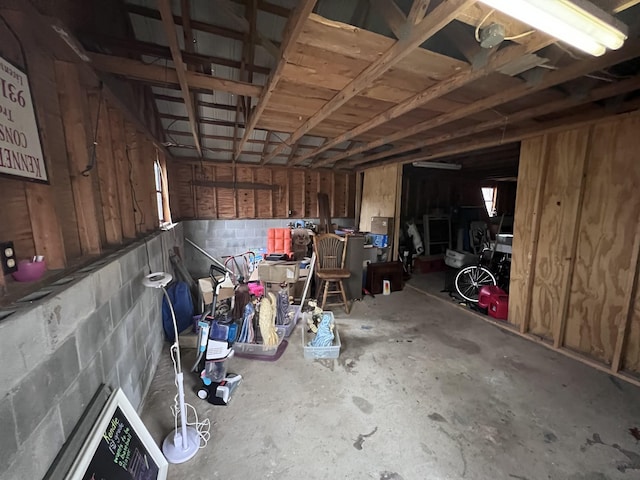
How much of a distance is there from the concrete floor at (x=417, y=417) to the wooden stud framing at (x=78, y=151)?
128cm

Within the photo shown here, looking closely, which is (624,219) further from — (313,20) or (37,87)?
(37,87)

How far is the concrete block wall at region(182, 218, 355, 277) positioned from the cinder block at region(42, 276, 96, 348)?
4339 millimetres

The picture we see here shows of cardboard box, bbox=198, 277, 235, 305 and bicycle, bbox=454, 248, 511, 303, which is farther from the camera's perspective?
bicycle, bbox=454, 248, 511, 303

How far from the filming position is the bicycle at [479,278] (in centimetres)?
391

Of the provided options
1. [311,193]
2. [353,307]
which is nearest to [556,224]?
[353,307]

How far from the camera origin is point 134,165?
87.9 inches

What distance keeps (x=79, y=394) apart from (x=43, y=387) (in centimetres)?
27

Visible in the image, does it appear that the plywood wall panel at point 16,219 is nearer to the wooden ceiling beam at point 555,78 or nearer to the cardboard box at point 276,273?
the cardboard box at point 276,273

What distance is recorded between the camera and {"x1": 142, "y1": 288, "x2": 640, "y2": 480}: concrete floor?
143 centimetres

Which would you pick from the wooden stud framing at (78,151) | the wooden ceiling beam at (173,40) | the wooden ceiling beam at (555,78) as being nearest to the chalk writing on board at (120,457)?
the wooden stud framing at (78,151)

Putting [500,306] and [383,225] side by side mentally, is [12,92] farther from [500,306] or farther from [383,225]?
[383,225]

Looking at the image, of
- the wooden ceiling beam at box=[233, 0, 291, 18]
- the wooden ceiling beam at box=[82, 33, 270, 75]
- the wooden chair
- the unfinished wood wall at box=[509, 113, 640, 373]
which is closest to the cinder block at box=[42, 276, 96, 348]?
the wooden ceiling beam at box=[82, 33, 270, 75]

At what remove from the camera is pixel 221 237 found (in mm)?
5520

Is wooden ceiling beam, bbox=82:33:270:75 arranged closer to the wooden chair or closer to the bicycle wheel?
the wooden chair
